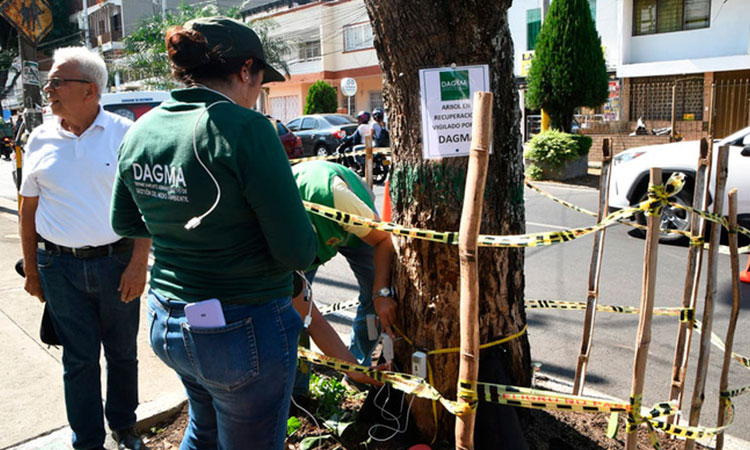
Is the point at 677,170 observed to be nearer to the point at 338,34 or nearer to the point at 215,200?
the point at 215,200

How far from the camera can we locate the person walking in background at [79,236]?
2.78 metres

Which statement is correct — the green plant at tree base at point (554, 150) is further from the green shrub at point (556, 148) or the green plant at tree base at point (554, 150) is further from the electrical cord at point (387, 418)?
the electrical cord at point (387, 418)

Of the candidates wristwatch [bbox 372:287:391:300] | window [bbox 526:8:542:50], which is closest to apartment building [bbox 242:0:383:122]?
window [bbox 526:8:542:50]

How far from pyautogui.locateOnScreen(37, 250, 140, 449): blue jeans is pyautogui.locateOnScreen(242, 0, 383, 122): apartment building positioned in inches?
1161

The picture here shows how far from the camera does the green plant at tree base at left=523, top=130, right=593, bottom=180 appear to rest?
13.9 meters

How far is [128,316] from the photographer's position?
9.68 feet

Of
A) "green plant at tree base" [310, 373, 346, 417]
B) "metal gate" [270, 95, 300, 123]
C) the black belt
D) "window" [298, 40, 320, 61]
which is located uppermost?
"window" [298, 40, 320, 61]

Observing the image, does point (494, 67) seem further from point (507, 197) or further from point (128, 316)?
point (128, 316)

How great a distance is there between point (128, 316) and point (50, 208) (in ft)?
2.02

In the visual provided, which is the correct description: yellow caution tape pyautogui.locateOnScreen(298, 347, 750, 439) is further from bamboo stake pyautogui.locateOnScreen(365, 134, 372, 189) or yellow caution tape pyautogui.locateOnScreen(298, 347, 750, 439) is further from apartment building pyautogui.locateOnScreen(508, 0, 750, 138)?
apartment building pyautogui.locateOnScreen(508, 0, 750, 138)

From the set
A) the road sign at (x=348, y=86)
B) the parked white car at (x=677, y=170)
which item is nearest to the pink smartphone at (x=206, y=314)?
the parked white car at (x=677, y=170)

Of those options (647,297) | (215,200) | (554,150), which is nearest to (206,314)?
(215,200)

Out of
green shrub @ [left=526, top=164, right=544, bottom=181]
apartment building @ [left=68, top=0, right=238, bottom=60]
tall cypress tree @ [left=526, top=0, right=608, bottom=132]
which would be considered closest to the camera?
green shrub @ [left=526, top=164, right=544, bottom=181]

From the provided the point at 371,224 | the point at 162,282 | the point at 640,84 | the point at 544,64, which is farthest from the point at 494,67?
the point at 640,84
